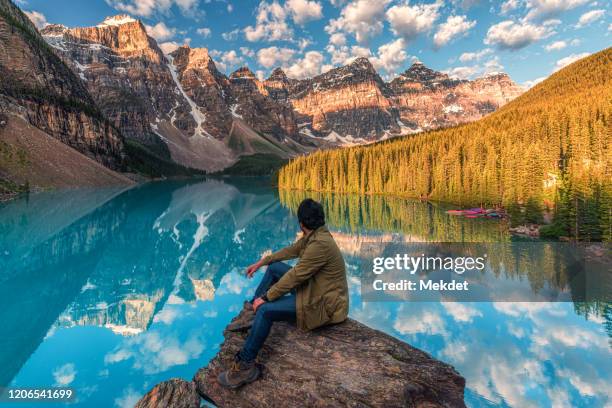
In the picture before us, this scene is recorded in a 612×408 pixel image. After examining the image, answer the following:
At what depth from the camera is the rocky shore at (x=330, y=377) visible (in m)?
6.40

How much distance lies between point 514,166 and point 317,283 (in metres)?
57.0

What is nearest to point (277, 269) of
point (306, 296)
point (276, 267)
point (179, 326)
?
point (276, 267)

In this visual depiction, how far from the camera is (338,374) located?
267 inches

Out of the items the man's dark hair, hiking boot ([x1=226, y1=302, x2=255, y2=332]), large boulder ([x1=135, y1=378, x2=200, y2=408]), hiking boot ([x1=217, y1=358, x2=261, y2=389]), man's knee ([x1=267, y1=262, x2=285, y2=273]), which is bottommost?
large boulder ([x1=135, y1=378, x2=200, y2=408])

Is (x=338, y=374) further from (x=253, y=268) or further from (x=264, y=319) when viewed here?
(x=253, y=268)

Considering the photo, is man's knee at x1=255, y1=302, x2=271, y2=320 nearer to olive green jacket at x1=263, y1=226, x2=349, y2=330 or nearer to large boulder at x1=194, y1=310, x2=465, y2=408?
olive green jacket at x1=263, y1=226, x2=349, y2=330

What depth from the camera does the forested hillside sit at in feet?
118

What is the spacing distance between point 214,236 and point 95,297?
21.9m

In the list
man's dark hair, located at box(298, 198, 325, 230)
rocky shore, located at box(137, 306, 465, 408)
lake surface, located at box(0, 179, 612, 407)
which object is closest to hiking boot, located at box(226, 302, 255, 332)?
rocky shore, located at box(137, 306, 465, 408)

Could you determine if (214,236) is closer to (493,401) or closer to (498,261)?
(498,261)

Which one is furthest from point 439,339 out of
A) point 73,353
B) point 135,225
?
point 135,225

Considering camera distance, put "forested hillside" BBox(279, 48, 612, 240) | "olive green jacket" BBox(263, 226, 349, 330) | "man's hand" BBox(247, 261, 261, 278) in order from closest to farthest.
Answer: "olive green jacket" BBox(263, 226, 349, 330)
"man's hand" BBox(247, 261, 261, 278)
"forested hillside" BBox(279, 48, 612, 240)

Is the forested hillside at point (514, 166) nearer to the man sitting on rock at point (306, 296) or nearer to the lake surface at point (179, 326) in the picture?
the lake surface at point (179, 326)

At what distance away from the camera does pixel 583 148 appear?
160 ft
